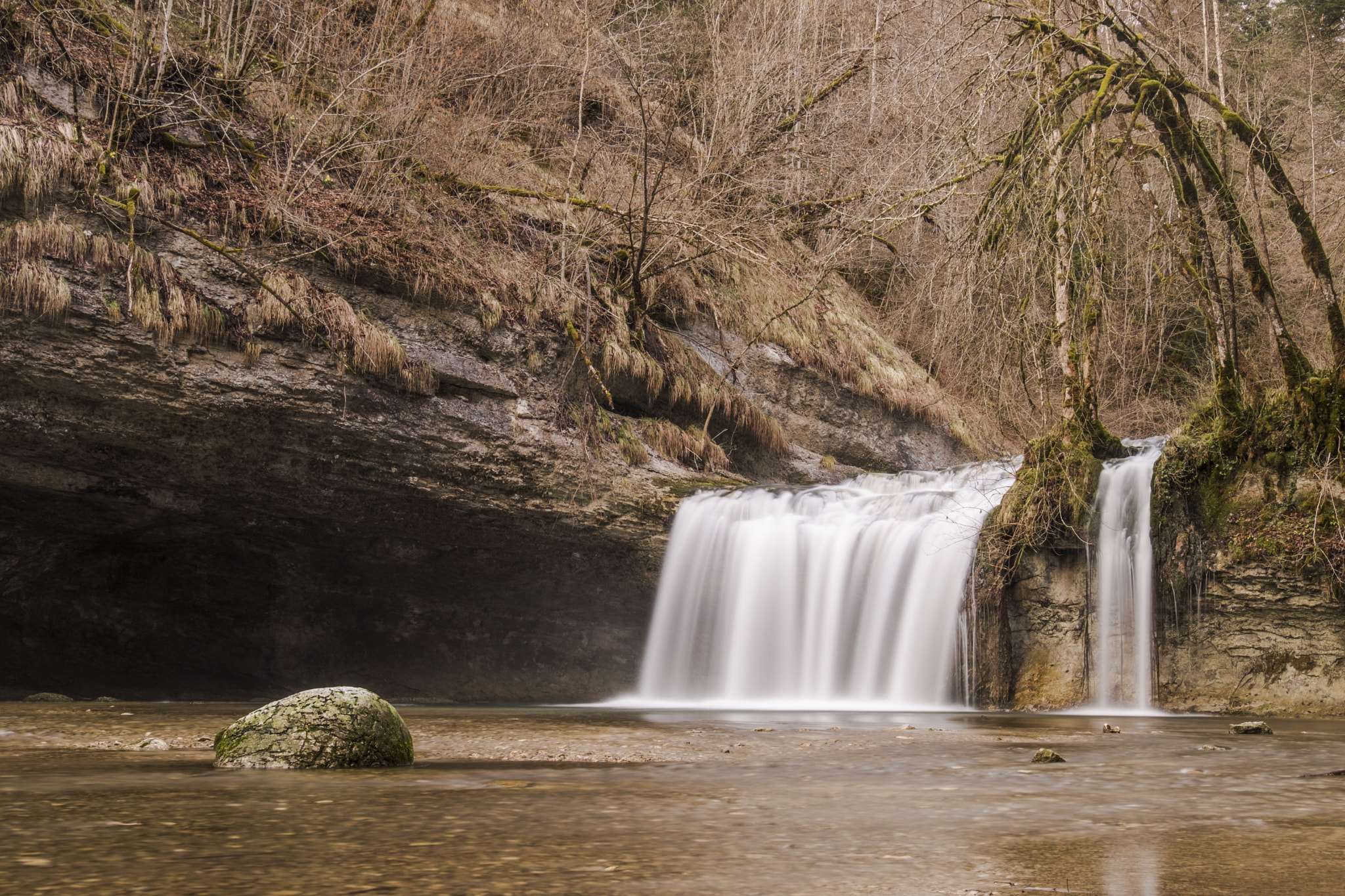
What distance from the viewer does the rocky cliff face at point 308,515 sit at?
875 centimetres

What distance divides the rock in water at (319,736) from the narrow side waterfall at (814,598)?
245 inches

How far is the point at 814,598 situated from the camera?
10.8m

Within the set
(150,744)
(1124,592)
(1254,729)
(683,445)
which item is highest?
(683,445)

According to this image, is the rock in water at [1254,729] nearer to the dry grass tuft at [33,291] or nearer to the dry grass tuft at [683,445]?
the dry grass tuft at [683,445]

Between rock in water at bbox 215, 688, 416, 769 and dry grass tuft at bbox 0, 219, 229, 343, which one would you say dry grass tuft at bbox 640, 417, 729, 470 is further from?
rock in water at bbox 215, 688, 416, 769

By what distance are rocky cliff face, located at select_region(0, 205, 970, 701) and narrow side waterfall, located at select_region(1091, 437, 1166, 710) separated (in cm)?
436

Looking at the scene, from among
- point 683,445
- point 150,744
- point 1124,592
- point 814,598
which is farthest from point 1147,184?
point 150,744

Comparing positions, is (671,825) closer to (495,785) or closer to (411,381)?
(495,785)

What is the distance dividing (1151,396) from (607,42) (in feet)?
34.2

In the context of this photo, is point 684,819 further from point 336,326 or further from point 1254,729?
point 336,326

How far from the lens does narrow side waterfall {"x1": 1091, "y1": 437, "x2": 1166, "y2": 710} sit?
30.4 feet

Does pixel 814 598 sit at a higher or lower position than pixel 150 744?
higher

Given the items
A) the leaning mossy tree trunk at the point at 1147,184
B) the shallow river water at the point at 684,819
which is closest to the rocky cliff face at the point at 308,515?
the shallow river water at the point at 684,819

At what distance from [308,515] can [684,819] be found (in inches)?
333
